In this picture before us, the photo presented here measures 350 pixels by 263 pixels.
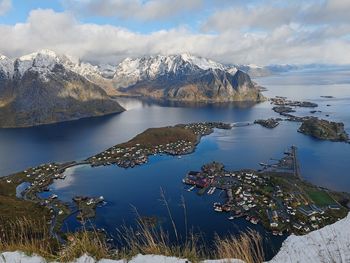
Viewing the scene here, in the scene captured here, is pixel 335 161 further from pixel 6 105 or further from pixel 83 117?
pixel 6 105

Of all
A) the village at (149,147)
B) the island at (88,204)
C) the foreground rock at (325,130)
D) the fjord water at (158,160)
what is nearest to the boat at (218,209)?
the fjord water at (158,160)

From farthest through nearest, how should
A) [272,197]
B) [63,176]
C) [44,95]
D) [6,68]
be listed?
[6,68], [44,95], [63,176], [272,197]

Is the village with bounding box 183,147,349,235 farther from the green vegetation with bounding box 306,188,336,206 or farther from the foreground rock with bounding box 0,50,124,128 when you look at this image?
the foreground rock with bounding box 0,50,124,128

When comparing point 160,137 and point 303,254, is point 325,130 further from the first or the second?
point 303,254

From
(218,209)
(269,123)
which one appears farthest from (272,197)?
(269,123)

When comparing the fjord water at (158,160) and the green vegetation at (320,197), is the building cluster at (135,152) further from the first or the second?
the green vegetation at (320,197)

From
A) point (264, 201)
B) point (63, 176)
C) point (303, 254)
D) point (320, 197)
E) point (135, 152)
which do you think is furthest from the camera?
point (135, 152)

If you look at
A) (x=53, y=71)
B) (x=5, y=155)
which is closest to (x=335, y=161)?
(x=5, y=155)
